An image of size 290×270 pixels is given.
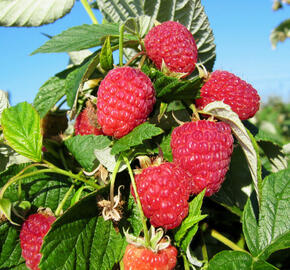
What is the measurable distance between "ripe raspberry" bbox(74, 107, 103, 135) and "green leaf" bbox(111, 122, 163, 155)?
179 millimetres

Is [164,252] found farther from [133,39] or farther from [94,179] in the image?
[133,39]

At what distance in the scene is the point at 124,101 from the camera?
29.8 inches

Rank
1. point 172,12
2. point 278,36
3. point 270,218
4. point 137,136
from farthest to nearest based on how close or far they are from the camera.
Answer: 1. point 278,36
2. point 172,12
3. point 270,218
4. point 137,136

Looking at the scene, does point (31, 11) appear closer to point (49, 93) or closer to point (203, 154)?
point (49, 93)

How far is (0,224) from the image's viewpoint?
795 millimetres

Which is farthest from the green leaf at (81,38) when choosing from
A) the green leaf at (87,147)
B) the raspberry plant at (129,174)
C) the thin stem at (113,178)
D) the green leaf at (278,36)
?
the green leaf at (278,36)

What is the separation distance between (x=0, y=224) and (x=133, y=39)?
23.7 inches

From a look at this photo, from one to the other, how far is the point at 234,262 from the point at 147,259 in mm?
234

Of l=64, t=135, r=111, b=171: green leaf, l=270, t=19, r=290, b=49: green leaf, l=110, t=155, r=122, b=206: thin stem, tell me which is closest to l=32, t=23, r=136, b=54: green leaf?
l=64, t=135, r=111, b=171: green leaf

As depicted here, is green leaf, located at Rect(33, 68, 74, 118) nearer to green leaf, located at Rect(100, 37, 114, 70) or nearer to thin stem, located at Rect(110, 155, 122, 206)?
green leaf, located at Rect(100, 37, 114, 70)

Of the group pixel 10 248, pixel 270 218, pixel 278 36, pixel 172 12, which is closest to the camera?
pixel 10 248

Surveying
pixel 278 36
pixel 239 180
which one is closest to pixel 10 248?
pixel 239 180

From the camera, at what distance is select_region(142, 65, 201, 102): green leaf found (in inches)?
30.8

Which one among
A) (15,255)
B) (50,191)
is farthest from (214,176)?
(15,255)
